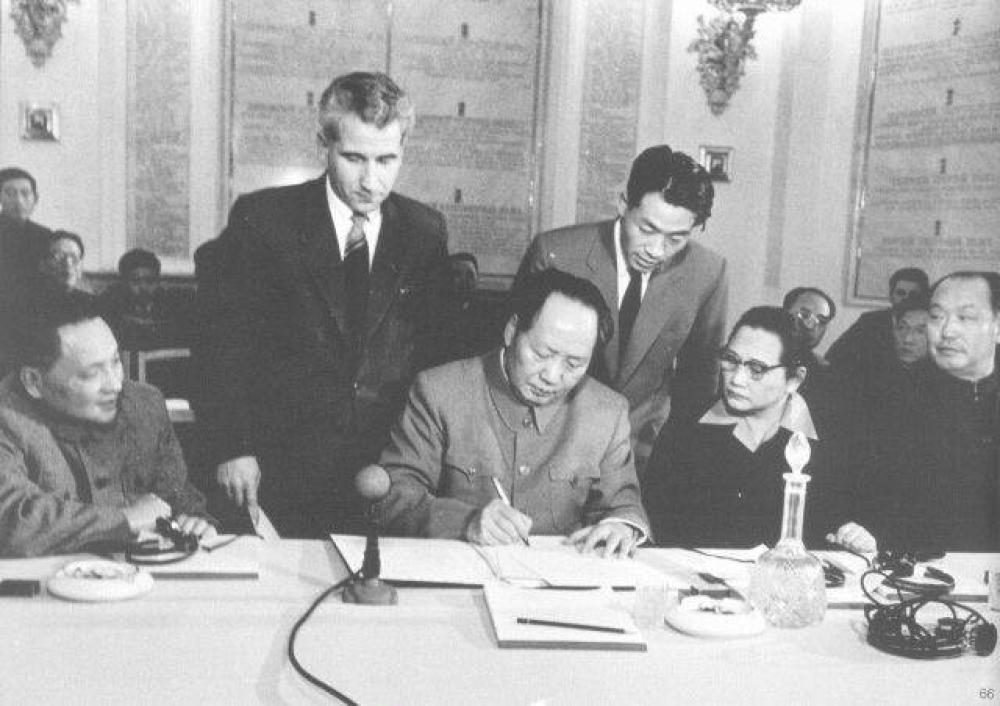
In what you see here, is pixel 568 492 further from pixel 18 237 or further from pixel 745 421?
pixel 18 237

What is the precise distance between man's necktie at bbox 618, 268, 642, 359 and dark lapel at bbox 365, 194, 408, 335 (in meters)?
0.52

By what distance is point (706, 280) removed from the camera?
2.38 meters

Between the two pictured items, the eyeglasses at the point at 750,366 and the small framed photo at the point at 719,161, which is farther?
the small framed photo at the point at 719,161

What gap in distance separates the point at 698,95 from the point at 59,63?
1.57 metres

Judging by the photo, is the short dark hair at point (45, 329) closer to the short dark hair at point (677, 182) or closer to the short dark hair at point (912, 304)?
the short dark hair at point (677, 182)

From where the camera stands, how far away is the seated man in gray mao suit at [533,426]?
1.90 metres

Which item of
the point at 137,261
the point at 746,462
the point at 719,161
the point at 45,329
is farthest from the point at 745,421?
the point at 137,261

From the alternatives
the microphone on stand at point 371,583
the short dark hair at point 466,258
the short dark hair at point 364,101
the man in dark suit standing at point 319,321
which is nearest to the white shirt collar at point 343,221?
the man in dark suit standing at point 319,321

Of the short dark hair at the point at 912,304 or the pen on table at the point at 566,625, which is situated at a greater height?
the short dark hair at the point at 912,304

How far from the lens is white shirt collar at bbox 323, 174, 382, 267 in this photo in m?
2.14

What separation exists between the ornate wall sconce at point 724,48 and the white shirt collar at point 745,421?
2.90 feet

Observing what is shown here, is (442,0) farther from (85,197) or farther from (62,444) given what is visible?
(62,444)

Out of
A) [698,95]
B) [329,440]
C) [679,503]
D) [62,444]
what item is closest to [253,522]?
[329,440]

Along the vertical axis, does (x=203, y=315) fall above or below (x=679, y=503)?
above
